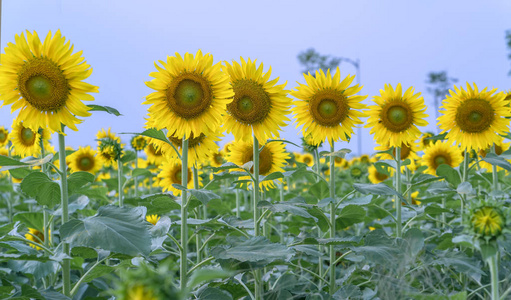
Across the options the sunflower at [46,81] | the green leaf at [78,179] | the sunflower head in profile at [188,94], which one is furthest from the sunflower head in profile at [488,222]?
the green leaf at [78,179]

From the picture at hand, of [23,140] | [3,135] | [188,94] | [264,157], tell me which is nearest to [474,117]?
[264,157]

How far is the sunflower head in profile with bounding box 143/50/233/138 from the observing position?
1867mm

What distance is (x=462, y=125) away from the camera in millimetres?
2766

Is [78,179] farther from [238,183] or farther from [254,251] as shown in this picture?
[254,251]

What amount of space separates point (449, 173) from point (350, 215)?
76cm

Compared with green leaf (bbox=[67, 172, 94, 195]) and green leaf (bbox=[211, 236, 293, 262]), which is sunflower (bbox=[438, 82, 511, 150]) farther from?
green leaf (bbox=[67, 172, 94, 195])

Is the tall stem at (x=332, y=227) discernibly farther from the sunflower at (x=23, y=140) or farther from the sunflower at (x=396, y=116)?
the sunflower at (x=23, y=140)

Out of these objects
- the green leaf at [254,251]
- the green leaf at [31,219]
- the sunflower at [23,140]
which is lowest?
the green leaf at [31,219]

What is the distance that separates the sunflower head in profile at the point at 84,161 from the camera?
4.41 m

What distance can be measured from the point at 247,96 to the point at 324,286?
1039 mm

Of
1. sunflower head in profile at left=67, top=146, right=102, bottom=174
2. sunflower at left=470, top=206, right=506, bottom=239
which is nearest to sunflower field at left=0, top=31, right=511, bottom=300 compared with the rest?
sunflower at left=470, top=206, right=506, bottom=239

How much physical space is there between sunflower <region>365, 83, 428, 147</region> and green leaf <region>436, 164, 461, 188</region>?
0.24m

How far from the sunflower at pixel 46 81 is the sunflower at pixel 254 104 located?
0.61m

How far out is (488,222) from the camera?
113cm
